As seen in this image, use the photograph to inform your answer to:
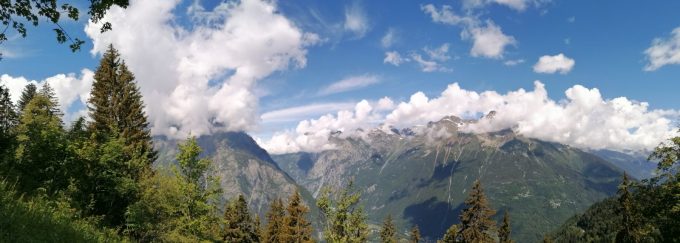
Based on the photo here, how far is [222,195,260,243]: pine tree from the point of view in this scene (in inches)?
2741

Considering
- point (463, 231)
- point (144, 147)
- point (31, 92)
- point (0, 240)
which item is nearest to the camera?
point (0, 240)

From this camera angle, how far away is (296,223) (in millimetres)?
63406

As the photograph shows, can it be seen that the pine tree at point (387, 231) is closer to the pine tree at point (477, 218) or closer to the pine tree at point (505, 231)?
the pine tree at point (477, 218)

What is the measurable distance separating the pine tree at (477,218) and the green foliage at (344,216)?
22.7 meters

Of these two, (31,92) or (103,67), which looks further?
(31,92)

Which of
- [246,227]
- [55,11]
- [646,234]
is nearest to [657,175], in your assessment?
[646,234]

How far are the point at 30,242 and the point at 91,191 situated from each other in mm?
20663

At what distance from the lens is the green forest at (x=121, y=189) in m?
11.9

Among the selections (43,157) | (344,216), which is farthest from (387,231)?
(43,157)

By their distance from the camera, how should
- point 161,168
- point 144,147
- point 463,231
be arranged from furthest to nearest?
point 463,231
point 144,147
point 161,168

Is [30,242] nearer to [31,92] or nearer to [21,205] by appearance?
[21,205]

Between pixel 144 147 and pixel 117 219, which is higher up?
pixel 144 147

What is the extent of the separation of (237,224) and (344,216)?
30.6m

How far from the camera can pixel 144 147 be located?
139 ft
